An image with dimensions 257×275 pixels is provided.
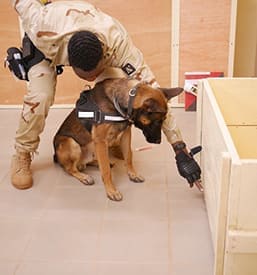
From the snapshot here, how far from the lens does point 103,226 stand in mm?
1709

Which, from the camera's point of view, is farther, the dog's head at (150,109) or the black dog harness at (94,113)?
the black dog harness at (94,113)

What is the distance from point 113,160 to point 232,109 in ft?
2.36

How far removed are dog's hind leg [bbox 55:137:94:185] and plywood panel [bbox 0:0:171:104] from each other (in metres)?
1.14

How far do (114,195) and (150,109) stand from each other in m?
0.48

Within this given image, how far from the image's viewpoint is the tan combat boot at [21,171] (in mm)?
2014

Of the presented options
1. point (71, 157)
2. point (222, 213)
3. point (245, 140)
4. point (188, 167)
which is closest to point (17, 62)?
point (71, 157)

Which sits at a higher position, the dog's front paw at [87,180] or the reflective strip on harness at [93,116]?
the reflective strip on harness at [93,116]

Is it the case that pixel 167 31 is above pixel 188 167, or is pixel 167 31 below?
above

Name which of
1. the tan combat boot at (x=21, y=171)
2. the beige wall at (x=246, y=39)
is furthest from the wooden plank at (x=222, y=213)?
the beige wall at (x=246, y=39)

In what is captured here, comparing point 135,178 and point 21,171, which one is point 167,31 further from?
point 21,171

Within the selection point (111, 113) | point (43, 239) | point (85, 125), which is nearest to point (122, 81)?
point (111, 113)

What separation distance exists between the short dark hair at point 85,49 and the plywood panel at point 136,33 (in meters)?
1.37

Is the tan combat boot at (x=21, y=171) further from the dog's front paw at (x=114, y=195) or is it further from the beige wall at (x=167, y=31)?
the beige wall at (x=167, y=31)

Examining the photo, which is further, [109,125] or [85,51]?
[109,125]
